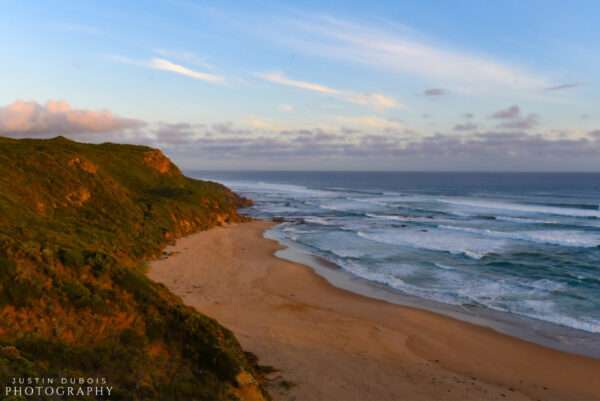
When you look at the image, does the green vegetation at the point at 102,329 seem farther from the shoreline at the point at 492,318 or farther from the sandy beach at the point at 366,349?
the shoreline at the point at 492,318

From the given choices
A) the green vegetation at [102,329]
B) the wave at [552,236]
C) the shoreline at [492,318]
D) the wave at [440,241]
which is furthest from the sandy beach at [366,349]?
the wave at [552,236]

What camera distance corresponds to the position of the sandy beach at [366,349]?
16.1 metres

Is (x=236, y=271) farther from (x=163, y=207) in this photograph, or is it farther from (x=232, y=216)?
(x=232, y=216)

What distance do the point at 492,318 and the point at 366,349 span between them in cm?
924

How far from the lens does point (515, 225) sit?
63188mm

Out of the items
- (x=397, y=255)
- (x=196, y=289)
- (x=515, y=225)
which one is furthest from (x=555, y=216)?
(x=196, y=289)

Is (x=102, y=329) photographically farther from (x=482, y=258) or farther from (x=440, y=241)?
(x=440, y=241)

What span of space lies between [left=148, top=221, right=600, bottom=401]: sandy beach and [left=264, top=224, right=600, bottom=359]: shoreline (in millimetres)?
865

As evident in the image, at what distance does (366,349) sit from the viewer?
65.1 feet

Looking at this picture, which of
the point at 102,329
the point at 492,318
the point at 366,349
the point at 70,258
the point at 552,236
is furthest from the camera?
the point at 552,236

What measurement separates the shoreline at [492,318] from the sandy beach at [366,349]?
0.87 m

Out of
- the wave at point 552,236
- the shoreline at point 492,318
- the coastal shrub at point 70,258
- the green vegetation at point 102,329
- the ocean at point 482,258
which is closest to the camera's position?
the green vegetation at point 102,329

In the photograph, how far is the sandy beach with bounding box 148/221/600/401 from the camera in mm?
16062

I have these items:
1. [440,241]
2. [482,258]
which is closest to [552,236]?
[440,241]
